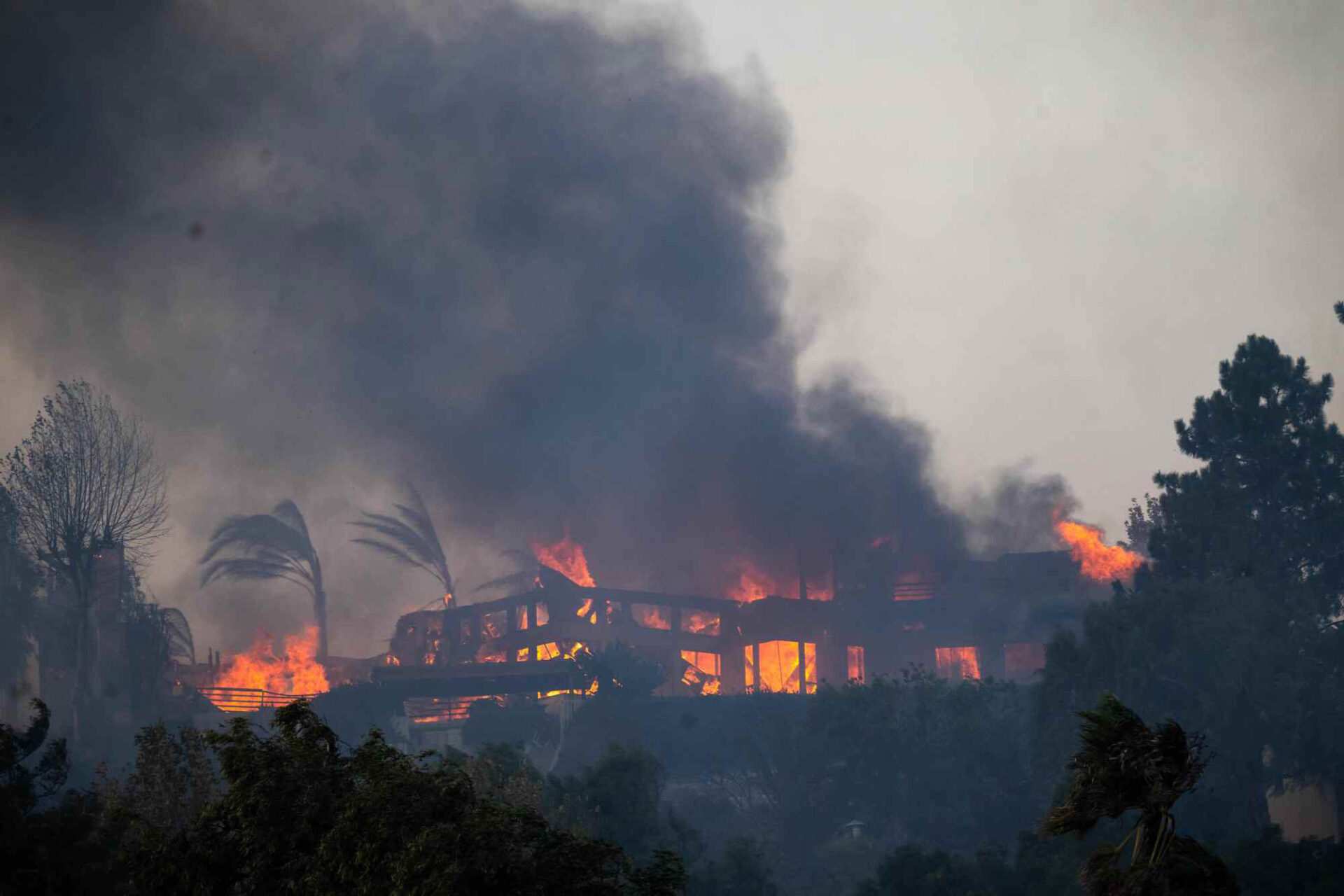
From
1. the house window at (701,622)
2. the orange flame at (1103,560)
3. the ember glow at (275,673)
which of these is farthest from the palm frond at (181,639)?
the orange flame at (1103,560)

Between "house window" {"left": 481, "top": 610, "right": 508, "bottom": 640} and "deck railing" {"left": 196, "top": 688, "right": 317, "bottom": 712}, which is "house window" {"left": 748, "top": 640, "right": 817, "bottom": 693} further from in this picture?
"deck railing" {"left": 196, "top": 688, "right": 317, "bottom": 712}

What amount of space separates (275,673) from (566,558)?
118 ft

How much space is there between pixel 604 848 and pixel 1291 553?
54.8 meters

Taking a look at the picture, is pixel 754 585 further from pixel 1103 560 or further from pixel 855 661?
pixel 1103 560

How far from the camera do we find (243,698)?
289 ft

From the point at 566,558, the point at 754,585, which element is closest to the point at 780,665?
the point at 754,585

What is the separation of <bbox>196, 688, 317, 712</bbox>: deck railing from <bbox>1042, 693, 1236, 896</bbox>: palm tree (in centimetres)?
7525

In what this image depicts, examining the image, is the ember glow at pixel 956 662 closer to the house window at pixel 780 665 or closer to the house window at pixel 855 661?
the house window at pixel 855 661

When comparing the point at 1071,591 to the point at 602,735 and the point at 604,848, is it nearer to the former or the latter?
the point at 602,735

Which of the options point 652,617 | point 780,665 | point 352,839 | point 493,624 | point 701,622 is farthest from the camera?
point 652,617

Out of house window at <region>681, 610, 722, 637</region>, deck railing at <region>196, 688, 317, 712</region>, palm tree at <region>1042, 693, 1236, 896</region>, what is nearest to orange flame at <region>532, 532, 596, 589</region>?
house window at <region>681, 610, 722, 637</region>

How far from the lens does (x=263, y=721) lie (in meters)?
83.1

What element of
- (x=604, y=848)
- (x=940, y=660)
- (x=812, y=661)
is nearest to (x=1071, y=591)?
(x=940, y=660)

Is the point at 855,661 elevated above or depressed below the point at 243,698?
above
